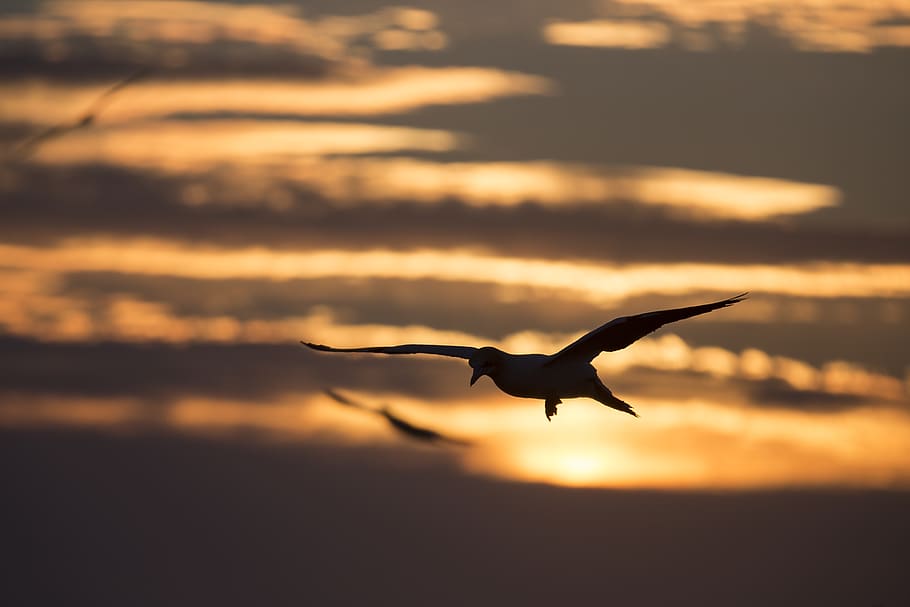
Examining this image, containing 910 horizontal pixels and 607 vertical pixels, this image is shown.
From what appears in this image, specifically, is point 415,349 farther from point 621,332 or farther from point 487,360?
point 621,332

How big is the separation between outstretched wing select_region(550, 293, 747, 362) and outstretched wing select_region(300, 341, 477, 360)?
3.70 m

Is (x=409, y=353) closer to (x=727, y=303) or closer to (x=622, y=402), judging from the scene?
(x=622, y=402)

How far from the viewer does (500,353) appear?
3975cm

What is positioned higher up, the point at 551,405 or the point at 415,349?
the point at 415,349

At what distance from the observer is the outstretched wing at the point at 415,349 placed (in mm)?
42375

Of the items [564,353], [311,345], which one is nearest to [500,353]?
[564,353]

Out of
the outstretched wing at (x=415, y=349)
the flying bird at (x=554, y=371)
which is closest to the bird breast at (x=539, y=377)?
the flying bird at (x=554, y=371)

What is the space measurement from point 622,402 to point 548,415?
6.90 feet

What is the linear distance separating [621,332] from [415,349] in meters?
6.94

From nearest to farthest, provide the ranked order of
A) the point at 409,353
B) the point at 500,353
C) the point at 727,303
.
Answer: the point at 727,303, the point at 500,353, the point at 409,353

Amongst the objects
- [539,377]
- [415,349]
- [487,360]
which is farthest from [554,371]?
[415,349]

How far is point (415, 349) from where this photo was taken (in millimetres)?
42750

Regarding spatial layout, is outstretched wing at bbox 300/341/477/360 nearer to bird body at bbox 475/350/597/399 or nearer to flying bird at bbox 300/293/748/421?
flying bird at bbox 300/293/748/421

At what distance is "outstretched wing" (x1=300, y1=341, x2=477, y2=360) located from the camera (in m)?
42.4
